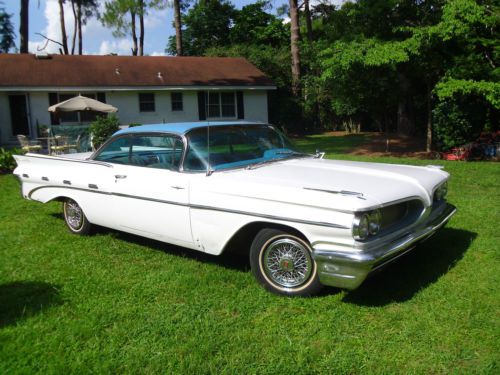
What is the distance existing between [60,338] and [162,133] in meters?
2.29

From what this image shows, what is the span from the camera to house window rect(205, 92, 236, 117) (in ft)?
75.3

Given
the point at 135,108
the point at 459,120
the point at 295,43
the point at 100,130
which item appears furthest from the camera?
the point at 295,43

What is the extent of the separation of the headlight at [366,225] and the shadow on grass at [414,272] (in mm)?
540

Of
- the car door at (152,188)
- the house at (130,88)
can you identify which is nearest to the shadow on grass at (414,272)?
the car door at (152,188)

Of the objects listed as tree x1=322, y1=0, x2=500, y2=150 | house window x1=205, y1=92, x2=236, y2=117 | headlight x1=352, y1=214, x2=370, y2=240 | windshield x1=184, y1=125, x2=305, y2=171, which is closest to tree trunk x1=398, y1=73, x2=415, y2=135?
tree x1=322, y1=0, x2=500, y2=150

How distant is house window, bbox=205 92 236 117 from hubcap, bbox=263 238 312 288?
63.6ft

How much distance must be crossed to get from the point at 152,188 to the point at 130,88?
679 inches

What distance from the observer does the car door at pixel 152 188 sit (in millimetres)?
4484

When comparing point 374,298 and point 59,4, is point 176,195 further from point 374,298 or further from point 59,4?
point 59,4

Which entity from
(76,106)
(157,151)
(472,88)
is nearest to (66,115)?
(76,106)

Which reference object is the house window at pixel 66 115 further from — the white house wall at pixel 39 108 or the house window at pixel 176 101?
the house window at pixel 176 101

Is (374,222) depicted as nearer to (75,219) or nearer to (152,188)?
(152,188)

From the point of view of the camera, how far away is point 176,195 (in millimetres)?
4461

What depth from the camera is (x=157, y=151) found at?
16.7 feet
